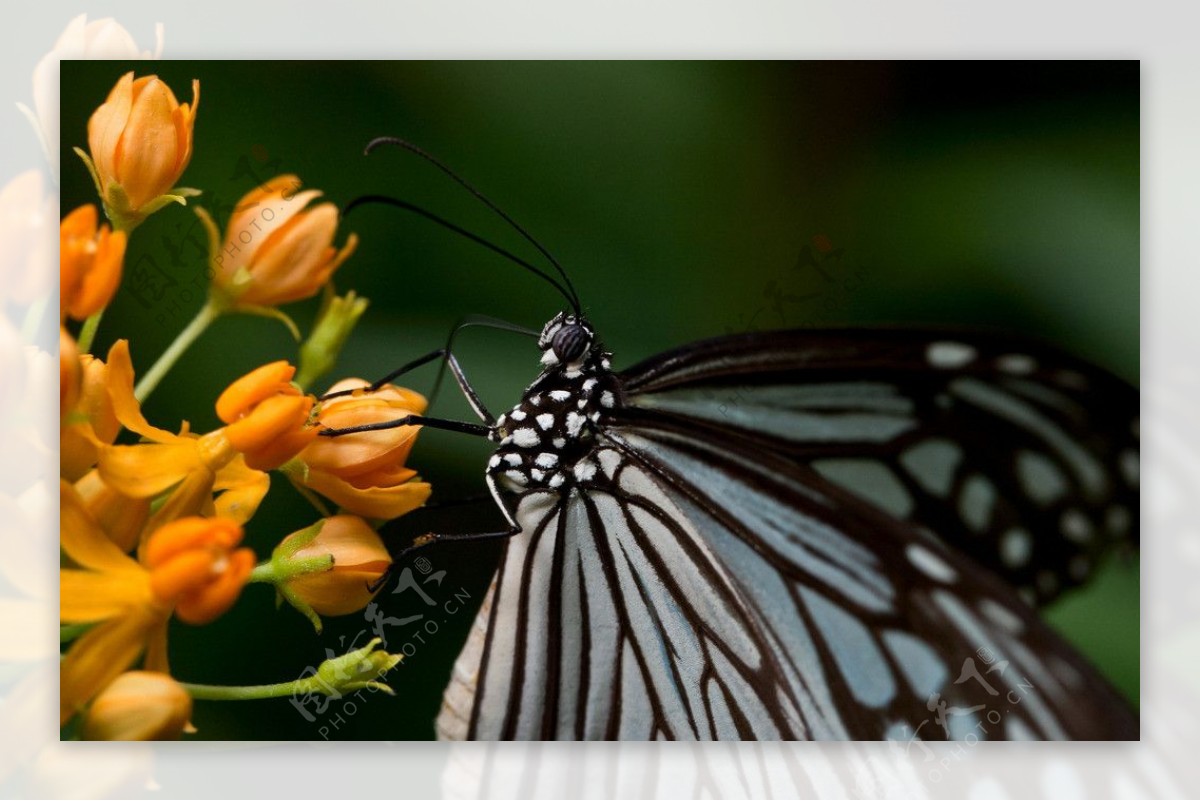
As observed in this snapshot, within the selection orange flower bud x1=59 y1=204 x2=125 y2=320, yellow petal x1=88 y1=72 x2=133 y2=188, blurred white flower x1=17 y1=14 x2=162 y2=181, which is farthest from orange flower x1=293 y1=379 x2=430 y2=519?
blurred white flower x1=17 y1=14 x2=162 y2=181

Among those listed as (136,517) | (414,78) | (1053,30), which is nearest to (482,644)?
(136,517)

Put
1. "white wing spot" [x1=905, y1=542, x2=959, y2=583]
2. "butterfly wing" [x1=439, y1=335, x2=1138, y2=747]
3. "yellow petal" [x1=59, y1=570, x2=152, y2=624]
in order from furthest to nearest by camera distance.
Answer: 1. "butterfly wing" [x1=439, y1=335, x2=1138, y2=747]
2. "white wing spot" [x1=905, y1=542, x2=959, y2=583]
3. "yellow petal" [x1=59, y1=570, x2=152, y2=624]

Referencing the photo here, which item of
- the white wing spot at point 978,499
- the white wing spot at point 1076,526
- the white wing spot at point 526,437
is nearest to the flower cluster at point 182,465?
the white wing spot at point 526,437

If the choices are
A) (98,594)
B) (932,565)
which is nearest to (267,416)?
(98,594)

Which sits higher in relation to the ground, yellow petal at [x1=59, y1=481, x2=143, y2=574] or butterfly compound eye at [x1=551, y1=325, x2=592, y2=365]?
butterfly compound eye at [x1=551, y1=325, x2=592, y2=365]

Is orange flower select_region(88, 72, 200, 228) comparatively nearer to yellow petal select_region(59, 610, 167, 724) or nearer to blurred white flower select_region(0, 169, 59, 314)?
blurred white flower select_region(0, 169, 59, 314)

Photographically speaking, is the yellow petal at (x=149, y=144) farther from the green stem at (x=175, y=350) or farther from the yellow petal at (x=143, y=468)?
the yellow petal at (x=143, y=468)

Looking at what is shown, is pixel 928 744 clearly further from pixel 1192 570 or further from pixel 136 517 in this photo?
pixel 136 517
